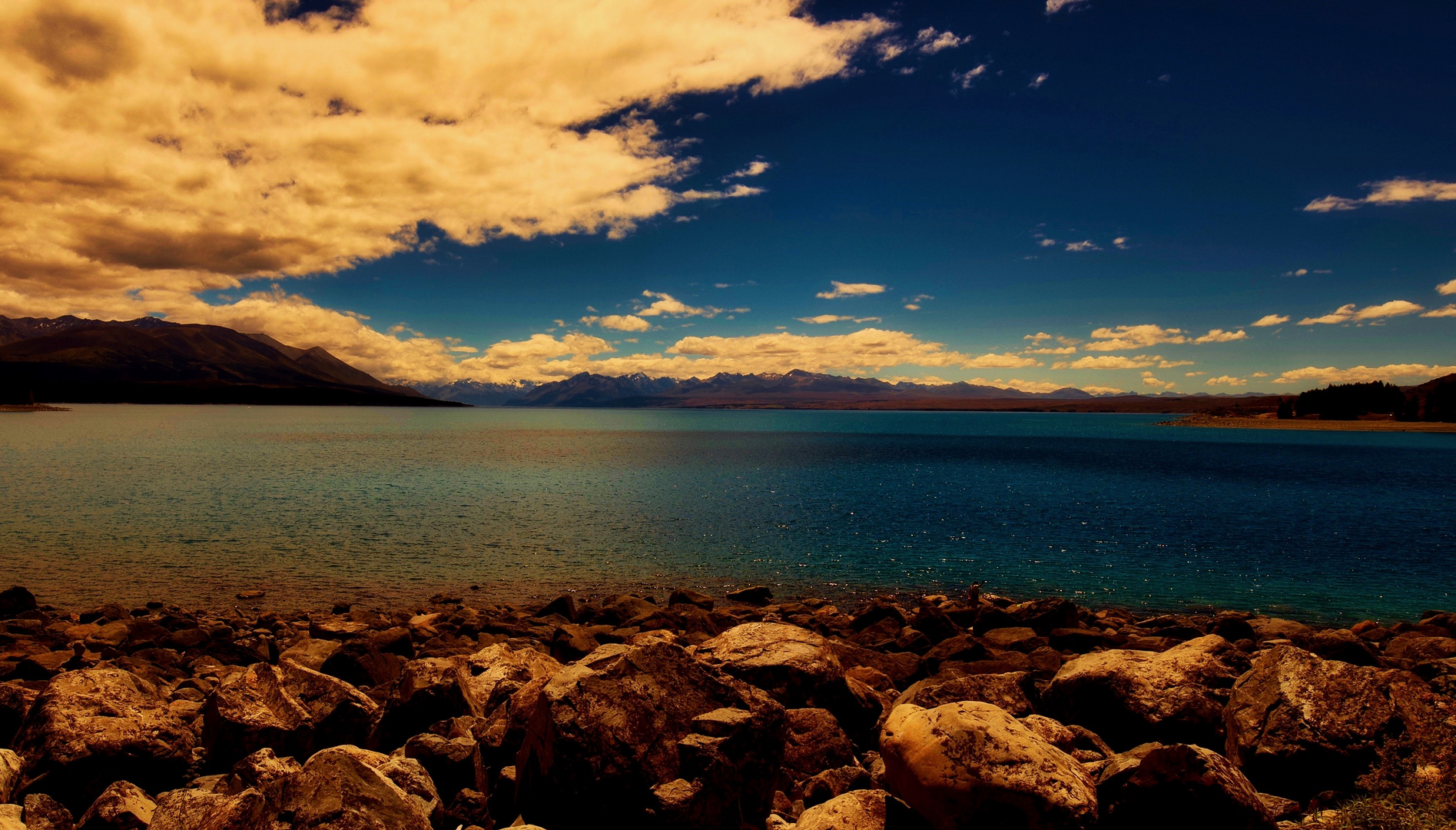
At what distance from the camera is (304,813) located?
6.75 metres

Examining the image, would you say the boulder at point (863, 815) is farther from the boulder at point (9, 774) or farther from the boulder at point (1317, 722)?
the boulder at point (9, 774)

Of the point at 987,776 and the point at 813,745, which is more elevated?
the point at 987,776

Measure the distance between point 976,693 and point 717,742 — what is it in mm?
5157

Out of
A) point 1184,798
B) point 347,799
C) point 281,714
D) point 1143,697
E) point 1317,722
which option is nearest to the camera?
Result: point 347,799

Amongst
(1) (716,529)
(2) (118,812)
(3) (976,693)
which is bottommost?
(1) (716,529)

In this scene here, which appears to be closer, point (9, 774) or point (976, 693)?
point (9, 774)

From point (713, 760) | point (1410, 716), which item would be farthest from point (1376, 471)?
point (713, 760)

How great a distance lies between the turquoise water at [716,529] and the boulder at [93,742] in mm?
19557

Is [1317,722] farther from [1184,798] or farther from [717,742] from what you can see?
[717,742]

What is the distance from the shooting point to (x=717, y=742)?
834cm

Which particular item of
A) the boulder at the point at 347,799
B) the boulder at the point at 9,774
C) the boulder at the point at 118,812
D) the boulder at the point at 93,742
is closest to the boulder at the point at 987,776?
the boulder at the point at 347,799

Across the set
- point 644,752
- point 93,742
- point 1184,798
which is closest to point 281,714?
point 93,742

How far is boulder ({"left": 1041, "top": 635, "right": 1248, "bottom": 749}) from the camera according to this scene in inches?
426

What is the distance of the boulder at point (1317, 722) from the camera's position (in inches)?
366
